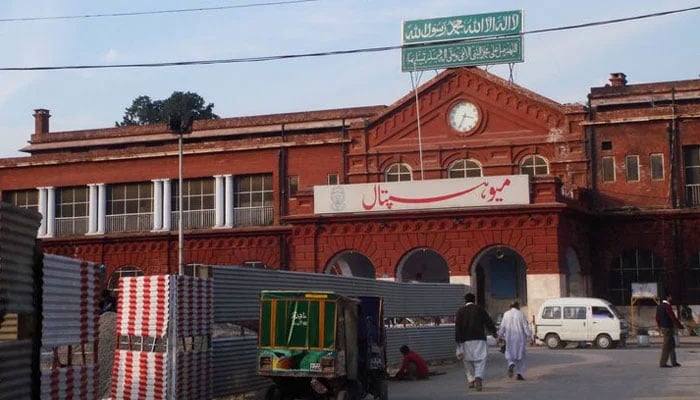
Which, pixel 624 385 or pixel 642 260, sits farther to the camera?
pixel 642 260

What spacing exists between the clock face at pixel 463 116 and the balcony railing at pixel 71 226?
1911 cm

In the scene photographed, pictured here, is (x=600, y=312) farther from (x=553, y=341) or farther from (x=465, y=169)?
(x=465, y=169)

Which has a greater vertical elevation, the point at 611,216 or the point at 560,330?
the point at 611,216

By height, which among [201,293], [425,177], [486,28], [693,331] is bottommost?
[693,331]

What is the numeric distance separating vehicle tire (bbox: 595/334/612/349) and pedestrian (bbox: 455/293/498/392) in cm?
1468

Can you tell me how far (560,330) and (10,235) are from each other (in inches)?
1013

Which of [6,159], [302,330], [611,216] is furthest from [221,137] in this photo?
[302,330]

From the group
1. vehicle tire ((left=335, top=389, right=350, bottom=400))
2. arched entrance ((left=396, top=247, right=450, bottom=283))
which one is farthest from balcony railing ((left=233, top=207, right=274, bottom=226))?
vehicle tire ((left=335, top=389, right=350, bottom=400))

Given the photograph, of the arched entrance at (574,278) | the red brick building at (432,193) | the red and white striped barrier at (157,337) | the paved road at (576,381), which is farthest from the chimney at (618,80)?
the red and white striped barrier at (157,337)

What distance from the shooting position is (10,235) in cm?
977

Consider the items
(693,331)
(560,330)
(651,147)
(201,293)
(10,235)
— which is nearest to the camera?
(10,235)

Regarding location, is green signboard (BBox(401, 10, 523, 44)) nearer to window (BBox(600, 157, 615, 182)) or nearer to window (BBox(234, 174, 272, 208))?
window (BBox(600, 157, 615, 182))

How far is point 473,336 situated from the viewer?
18641 millimetres

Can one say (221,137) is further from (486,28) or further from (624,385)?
(624,385)
